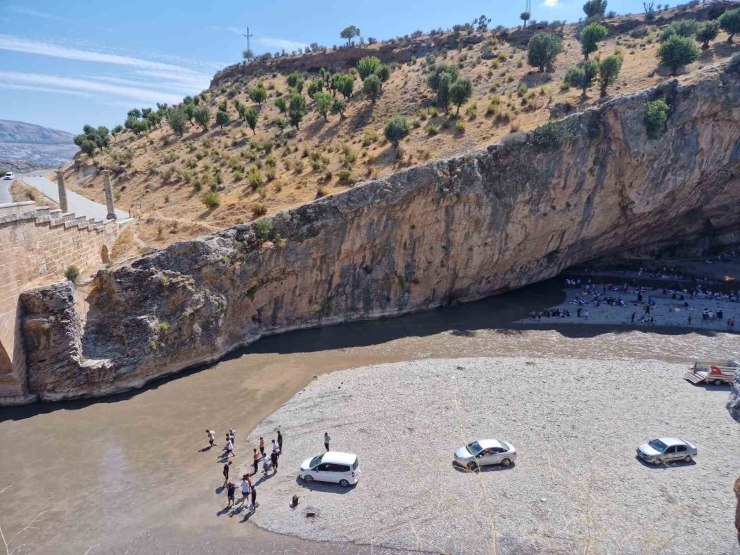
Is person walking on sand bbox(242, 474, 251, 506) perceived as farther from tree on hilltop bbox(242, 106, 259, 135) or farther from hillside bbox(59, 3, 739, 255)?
tree on hilltop bbox(242, 106, 259, 135)

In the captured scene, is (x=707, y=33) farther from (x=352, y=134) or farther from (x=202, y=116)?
(x=202, y=116)

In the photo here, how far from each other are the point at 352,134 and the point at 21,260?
29820mm

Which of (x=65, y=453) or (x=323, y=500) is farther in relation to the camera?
(x=65, y=453)

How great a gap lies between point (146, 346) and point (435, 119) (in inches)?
1214

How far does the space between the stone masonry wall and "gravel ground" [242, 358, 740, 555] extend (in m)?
11.4

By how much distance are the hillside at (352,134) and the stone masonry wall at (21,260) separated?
4.59m

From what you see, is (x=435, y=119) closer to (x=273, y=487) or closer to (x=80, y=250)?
(x=80, y=250)

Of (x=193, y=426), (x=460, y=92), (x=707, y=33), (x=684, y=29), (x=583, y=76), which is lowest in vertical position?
(x=193, y=426)

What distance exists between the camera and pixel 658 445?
52.7 feet

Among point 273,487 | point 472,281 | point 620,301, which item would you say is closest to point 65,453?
point 273,487

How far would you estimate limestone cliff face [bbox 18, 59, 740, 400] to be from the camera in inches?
1068

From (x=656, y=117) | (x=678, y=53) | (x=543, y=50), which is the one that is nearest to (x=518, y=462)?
(x=656, y=117)

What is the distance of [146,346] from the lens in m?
22.9

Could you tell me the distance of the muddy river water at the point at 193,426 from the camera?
13977 millimetres
